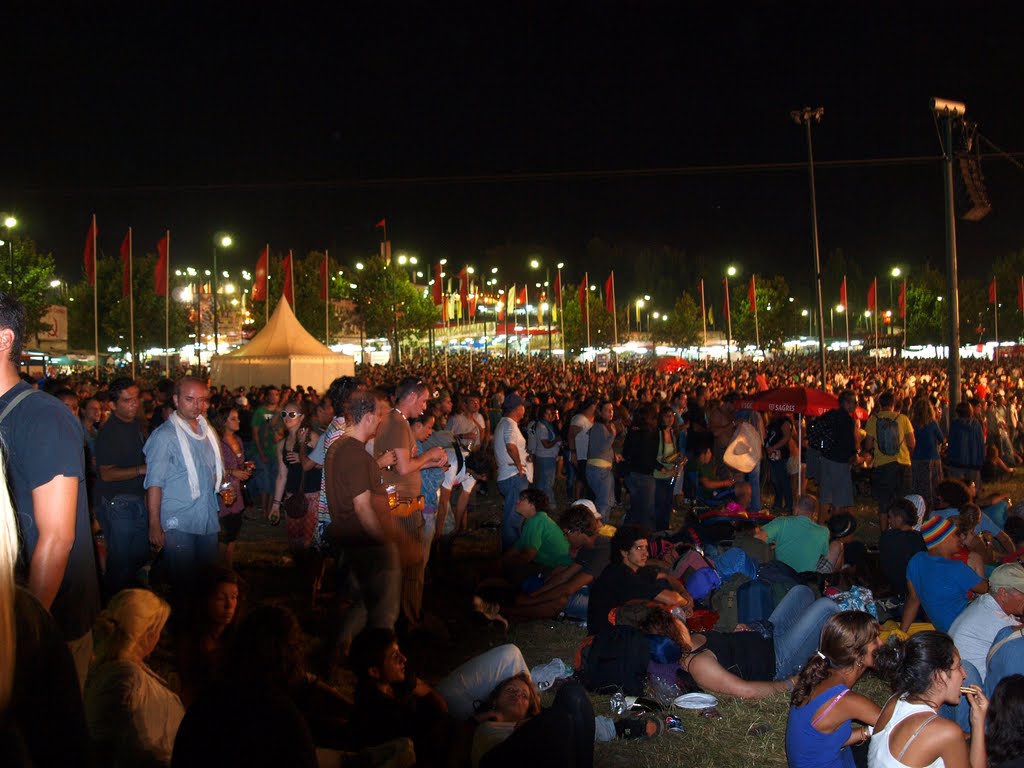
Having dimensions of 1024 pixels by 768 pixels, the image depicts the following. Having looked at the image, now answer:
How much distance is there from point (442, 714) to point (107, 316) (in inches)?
2306

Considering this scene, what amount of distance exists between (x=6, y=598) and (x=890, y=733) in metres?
3.76

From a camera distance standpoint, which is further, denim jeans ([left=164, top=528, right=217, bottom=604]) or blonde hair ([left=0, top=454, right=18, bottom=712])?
denim jeans ([left=164, top=528, right=217, bottom=604])

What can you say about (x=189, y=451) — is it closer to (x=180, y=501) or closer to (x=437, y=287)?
(x=180, y=501)

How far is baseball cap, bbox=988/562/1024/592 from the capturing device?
5.27 meters

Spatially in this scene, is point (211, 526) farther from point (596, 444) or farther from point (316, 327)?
point (316, 327)

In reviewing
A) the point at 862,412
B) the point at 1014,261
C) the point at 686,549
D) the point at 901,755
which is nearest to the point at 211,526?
the point at 901,755

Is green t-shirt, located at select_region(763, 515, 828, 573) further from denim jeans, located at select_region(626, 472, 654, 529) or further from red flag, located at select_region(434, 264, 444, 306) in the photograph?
red flag, located at select_region(434, 264, 444, 306)

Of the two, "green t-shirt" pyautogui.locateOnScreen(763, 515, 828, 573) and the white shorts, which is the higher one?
the white shorts

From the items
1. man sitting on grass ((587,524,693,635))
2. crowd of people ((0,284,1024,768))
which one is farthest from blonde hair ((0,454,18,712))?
man sitting on grass ((587,524,693,635))

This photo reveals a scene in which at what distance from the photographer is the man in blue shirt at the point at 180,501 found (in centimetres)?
559

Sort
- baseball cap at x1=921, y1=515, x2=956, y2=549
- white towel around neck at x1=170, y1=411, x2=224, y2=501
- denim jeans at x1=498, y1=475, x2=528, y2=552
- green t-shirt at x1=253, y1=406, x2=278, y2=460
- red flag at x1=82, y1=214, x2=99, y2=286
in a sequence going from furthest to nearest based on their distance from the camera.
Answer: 1. red flag at x1=82, y1=214, x2=99, y2=286
2. green t-shirt at x1=253, y1=406, x2=278, y2=460
3. denim jeans at x1=498, y1=475, x2=528, y2=552
4. baseball cap at x1=921, y1=515, x2=956, y2=549
5. white towel around neck at x1=170, y1=411, x2=224, y2=501

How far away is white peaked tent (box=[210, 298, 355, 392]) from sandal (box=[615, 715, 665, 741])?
2190cm

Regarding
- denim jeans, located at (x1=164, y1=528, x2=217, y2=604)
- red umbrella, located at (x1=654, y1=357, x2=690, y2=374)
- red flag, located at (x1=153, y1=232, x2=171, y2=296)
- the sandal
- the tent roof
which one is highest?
red flag, located at (x1=153, y1=232, x2=171, y2=296)

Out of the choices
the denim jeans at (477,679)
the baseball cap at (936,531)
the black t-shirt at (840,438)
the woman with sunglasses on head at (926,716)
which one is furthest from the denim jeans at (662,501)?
the woman with sunglasses on head at (926,716)
